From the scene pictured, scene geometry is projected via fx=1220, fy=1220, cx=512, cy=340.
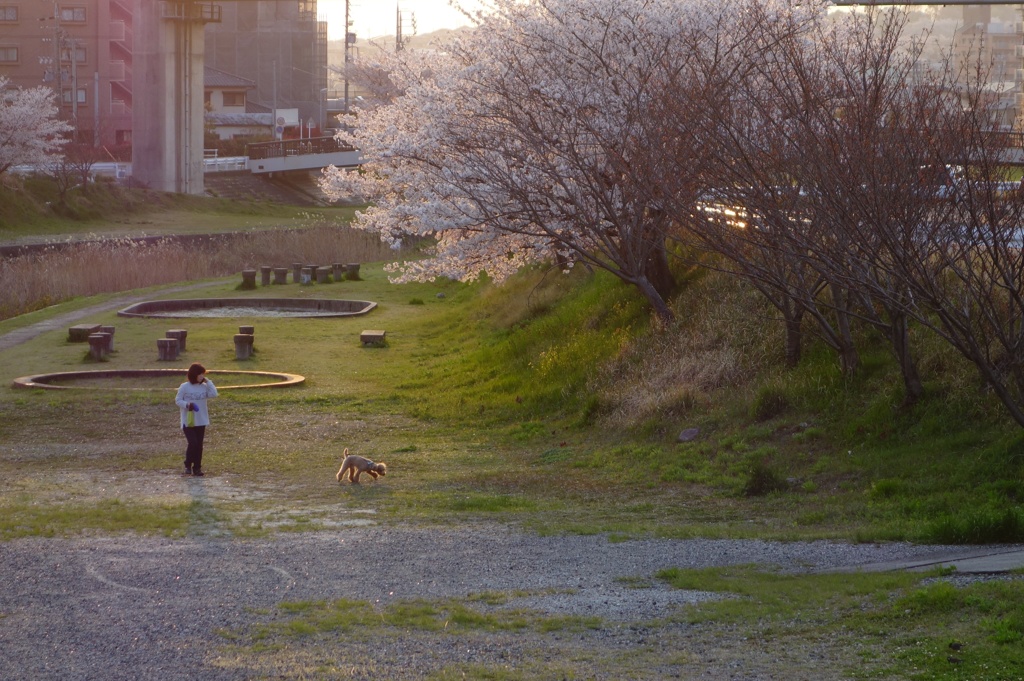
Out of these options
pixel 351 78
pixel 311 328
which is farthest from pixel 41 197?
pixel 311 328

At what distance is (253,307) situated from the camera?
30078mm

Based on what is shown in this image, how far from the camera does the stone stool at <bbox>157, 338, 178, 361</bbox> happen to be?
71.4 ft

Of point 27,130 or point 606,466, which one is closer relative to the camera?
point 606,466

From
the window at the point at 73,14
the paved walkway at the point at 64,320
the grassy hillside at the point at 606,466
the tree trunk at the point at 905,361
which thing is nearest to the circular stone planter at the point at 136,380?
the grassy hillside at the point at 606,466

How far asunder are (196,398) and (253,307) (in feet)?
56.4

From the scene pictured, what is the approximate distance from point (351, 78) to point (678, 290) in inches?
2454

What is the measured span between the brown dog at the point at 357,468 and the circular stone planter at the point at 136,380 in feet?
22.8

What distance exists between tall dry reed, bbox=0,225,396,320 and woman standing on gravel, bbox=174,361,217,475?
1952 cm

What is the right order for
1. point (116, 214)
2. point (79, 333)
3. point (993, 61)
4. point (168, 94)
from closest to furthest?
point (993, 61) → point (79, 333) → point (116, 214) → point (168, 94)

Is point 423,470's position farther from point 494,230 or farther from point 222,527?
point 494,230

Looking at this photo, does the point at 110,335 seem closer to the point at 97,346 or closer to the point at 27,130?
the point at 97,346

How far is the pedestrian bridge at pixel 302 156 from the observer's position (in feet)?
224

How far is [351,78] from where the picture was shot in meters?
78.4

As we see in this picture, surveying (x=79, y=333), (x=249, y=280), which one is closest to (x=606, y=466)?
(x=79, y=333)
